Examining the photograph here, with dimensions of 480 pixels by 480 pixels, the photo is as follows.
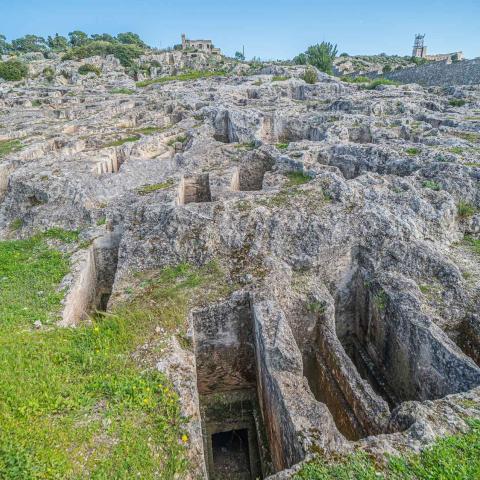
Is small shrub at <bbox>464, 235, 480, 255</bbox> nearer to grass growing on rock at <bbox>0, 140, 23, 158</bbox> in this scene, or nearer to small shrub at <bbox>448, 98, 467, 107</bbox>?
grass growing on rock at <bbox>0, 140, 23, 158</bbox>

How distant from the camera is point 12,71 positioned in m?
56.5

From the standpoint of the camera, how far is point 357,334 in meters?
10.6

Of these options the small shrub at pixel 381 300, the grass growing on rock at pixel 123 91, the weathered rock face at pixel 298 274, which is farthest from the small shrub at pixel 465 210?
the grass growing on rock at pixel 123 91

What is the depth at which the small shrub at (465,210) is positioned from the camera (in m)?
12.2

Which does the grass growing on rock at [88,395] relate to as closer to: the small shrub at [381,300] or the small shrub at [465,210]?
the small shrub at [381,300]

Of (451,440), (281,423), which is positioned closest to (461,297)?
(451,440)

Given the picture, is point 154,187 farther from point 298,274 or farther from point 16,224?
point 298,274

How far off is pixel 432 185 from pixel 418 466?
10.2m

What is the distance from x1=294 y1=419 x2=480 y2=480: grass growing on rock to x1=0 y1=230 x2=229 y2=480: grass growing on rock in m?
2.02

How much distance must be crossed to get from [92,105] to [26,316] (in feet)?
95.5

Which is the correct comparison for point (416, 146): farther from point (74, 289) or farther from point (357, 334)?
point (74, 289)

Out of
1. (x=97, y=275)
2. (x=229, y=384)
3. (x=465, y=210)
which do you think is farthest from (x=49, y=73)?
(x=229, y=384)

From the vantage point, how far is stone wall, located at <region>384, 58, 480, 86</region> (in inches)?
1832

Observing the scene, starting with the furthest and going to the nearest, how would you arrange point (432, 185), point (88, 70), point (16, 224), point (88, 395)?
point (88, 70) → point (16, 224) → point (432, 185) → point (88, 395)
